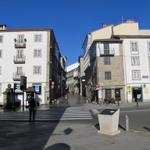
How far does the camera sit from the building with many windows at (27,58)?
48469mm

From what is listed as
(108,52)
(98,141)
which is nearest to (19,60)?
(108,52)

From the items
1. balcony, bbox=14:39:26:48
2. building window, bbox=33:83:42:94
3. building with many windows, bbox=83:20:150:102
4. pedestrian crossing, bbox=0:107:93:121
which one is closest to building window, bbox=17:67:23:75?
building window, bbox=33:83:42:94

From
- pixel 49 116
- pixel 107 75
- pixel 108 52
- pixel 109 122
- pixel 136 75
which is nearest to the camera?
pixel 109 122

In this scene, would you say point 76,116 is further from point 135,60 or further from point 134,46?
point 134,46

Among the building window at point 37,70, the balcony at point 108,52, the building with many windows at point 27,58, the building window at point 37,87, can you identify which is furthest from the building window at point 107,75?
the building window at point 37,87

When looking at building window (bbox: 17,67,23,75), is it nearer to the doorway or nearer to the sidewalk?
the doorway

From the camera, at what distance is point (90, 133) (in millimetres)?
12180

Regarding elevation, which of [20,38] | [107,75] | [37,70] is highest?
[20,38]

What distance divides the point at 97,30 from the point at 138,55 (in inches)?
536

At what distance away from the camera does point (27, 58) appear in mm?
49312

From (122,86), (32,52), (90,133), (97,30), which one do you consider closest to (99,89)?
(122,86)

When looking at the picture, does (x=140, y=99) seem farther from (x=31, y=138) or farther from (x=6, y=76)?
(x=31, y=138)

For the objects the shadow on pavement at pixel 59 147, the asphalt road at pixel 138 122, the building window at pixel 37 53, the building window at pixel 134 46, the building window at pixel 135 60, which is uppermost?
the building window at pixel 134 46

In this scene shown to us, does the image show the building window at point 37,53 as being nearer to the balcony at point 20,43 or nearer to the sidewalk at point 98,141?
the balcony at point 20,43
